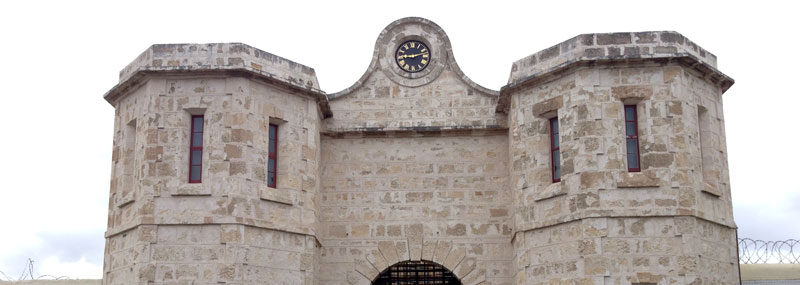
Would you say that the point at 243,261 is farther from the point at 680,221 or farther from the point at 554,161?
the point at 680,221

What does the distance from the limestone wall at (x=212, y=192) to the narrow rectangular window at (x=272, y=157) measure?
0.42 ft

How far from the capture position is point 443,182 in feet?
66.1

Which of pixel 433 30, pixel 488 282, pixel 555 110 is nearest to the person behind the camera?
pixel 555 110

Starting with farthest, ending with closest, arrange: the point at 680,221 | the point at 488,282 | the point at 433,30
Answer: the point at 433,30 → the point at 488,282 → the point at 680,221

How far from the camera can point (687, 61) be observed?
17.2m

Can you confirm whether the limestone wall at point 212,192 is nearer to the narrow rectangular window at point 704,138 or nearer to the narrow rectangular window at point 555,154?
the narrow rectangular window at point 555,154

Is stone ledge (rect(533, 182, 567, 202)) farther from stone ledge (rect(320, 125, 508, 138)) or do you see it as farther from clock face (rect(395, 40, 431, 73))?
clock face (rect(395, 40, 431, 73))

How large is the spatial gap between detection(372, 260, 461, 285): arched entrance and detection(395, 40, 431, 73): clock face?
468 cm

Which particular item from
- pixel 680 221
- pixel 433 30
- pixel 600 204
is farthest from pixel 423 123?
pixel 680 221

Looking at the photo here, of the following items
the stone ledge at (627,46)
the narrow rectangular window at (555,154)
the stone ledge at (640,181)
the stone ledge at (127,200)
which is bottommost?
the stone ledge at (127,200)

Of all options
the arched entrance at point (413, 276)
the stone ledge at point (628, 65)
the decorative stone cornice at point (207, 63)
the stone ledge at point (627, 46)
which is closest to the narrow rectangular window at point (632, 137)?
the stone ledge at point (628, 65)

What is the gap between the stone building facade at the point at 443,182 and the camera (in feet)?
54.7

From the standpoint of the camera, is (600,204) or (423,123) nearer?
(600,204)

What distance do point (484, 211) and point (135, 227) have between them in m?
7.63
